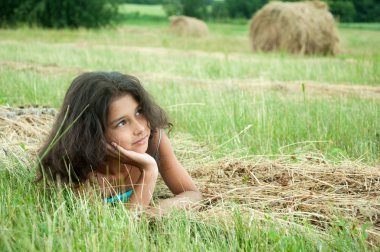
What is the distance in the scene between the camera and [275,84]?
8.02 meters

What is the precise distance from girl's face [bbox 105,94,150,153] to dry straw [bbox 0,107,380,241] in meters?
0.49

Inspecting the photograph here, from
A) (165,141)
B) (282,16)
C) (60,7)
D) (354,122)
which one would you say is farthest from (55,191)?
(60,7)

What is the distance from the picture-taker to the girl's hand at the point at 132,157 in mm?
3088

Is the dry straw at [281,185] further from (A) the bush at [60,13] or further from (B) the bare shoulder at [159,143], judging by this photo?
(A) the bush at [60,13]

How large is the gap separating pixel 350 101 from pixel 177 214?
3962 mm

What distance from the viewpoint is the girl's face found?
313 cm

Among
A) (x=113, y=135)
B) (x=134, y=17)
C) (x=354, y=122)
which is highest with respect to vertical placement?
(x=113, y=135)

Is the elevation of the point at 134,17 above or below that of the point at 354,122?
below

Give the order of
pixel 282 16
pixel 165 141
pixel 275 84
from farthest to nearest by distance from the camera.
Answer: pixel 282 16, pixel 275 84, pixel 165 141

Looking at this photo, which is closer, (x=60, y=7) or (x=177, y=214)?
(x=177, y=214)

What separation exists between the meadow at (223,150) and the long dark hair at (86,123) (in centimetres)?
15

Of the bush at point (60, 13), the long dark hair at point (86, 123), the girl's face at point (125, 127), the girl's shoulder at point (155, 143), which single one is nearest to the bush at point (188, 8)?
the bush at point (60, 13)

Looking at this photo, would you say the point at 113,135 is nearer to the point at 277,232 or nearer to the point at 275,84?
the point at 277,232

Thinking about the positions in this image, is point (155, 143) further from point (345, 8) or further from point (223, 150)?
point (345, 8)
